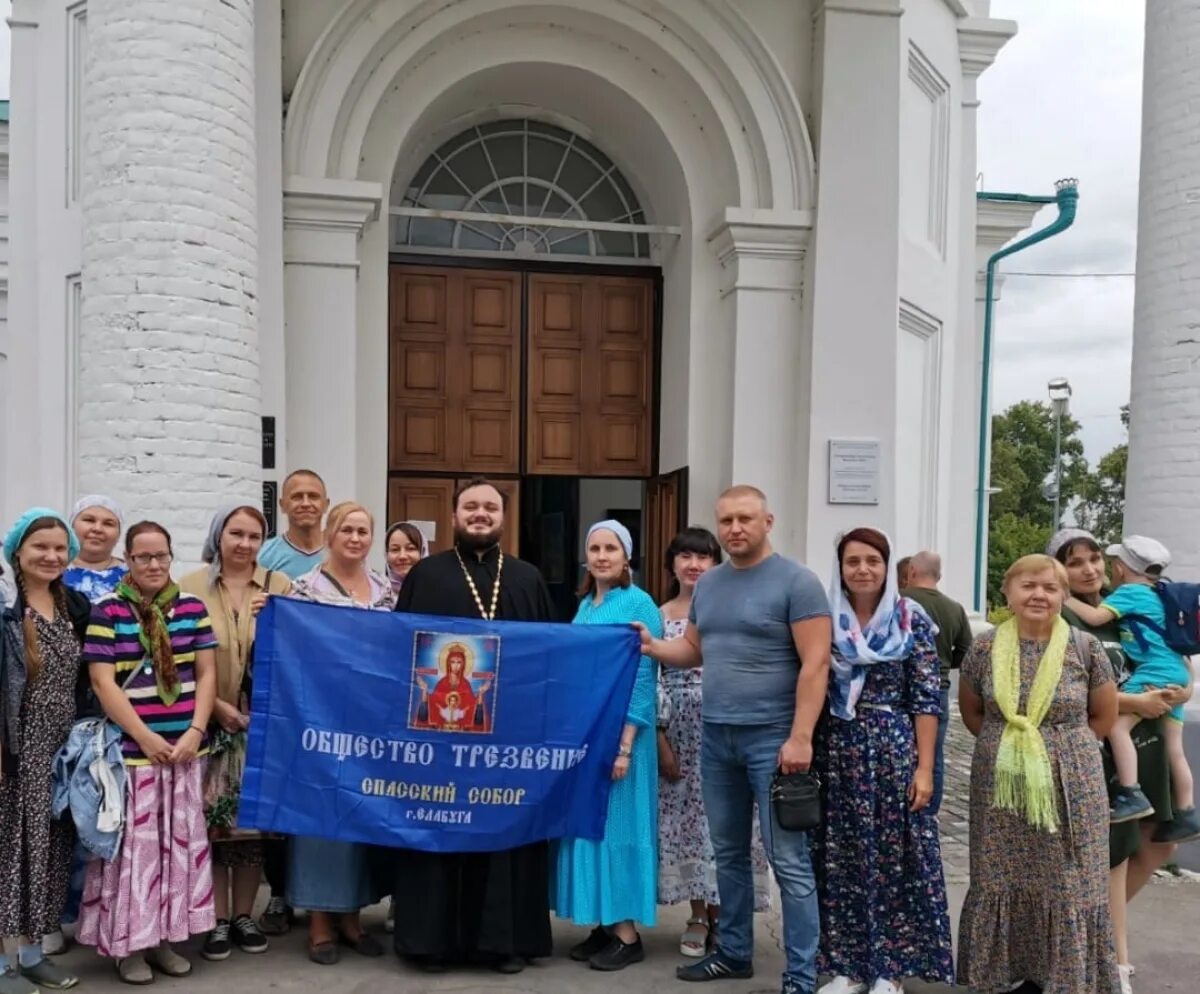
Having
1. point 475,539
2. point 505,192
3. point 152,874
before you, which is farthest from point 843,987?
point 505,192

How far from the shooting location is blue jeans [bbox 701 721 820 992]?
4184 mm

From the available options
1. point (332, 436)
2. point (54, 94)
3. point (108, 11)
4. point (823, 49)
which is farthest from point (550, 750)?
point (54, 94)

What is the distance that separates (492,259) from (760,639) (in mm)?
6076

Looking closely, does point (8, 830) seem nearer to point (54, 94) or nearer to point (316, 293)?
point (316, 293)

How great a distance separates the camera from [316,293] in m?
8.13

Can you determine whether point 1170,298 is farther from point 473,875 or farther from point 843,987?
point 473,875

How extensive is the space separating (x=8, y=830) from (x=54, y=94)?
6.42 meters

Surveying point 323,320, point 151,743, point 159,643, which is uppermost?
point 323,320

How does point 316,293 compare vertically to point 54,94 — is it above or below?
below

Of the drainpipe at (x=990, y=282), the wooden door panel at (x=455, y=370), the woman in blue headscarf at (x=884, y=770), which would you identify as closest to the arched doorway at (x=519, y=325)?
the wooden door panel at (x=455, y=370)

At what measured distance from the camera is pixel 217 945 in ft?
15.2

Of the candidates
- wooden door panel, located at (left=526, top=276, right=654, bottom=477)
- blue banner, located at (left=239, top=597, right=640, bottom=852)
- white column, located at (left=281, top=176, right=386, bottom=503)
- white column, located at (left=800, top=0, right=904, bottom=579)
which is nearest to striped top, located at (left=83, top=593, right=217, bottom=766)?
blue banner, located at (left=239, top=597, right=640, bottom=852)

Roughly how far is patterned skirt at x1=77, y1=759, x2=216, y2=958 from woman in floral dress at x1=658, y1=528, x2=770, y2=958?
1.83 meters

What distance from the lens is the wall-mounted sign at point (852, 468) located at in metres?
8.64
